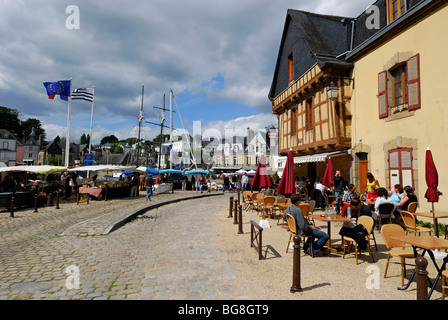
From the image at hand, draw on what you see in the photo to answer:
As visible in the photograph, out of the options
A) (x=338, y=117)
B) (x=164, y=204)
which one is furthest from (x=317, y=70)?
(x=164, y=204)

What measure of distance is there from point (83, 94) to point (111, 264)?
74.9 feet

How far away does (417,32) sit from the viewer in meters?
9.12

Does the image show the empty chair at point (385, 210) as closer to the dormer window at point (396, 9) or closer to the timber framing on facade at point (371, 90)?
the timber framing on facade at point (371, 90)

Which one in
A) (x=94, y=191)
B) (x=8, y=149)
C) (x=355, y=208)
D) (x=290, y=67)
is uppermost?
(x=290, y=67)

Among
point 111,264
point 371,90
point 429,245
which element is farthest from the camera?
point 371,90

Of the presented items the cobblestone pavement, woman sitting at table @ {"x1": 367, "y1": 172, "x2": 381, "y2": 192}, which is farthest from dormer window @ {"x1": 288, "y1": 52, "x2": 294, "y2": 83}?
the cobblestone pavement

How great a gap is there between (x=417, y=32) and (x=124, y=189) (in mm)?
18699

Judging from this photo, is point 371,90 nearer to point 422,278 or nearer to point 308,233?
point 308,233

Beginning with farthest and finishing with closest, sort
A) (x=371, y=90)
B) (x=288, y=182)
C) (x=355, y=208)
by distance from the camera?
(x=371, y=90)
(x=288, y=182)
(x=355, y=208)

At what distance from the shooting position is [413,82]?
9070mm

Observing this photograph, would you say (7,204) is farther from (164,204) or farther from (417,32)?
(417,32)

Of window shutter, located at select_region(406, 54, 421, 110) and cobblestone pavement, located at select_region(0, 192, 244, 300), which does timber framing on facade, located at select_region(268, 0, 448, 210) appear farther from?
cobblestone pavement, located at select_region(0, 192, 244, 300)

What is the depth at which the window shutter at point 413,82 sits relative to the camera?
29.4 ft

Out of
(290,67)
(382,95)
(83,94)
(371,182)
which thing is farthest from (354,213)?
(83,94)
